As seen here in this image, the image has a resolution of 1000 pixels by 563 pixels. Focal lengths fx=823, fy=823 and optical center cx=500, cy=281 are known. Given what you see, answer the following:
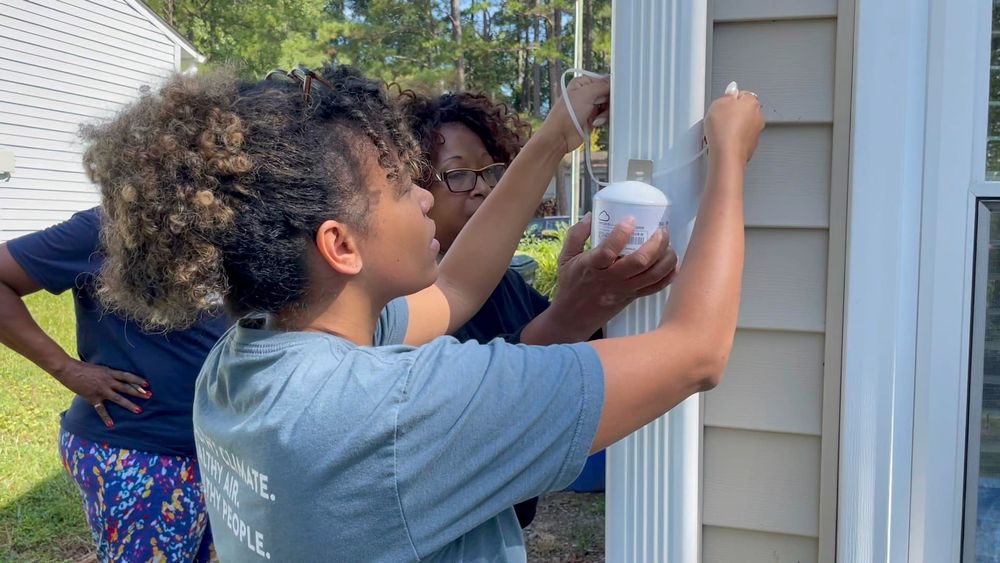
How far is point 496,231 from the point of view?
5.04 ft

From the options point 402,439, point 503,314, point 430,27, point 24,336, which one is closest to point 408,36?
point 430,27

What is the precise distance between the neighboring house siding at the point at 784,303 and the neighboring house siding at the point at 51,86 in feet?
36.2

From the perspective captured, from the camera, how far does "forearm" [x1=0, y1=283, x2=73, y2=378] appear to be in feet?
7.95

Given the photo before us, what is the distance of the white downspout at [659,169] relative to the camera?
136 centimetres

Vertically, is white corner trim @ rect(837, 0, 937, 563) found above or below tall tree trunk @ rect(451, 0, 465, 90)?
below

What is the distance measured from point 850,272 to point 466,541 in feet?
2.78

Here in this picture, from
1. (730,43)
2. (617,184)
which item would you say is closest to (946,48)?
(730,43)

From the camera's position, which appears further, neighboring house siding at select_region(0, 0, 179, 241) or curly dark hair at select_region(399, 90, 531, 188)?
neighboring house siding at select_region(0, 0, 179, 241)

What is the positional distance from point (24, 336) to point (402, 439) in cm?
205

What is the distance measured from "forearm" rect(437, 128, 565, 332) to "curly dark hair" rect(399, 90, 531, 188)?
616mm

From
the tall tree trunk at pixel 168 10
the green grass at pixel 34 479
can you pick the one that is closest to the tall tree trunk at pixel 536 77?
the tall tree trunk at pixel 168 10

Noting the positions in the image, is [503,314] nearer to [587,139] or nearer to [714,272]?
[587,139]

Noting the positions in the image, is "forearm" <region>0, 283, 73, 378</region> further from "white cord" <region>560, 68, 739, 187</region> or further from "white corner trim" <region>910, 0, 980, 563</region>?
"white corner trim" <region>910, 0, 980, 563</region>

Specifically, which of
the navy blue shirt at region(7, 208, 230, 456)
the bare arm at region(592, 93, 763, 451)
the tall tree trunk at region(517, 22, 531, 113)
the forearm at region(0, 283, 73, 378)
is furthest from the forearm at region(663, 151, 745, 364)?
the tall tree trunk at region(517, 22, 531, 113)
